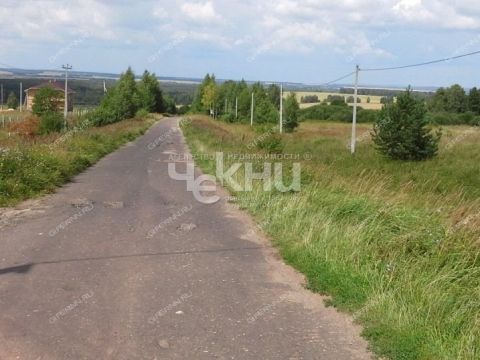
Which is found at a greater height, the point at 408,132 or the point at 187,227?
the point at 408,132

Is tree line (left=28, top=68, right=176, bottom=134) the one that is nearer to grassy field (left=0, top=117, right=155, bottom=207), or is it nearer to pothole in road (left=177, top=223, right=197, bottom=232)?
grassy field (left=0, top=117, right=155, bottom=207)

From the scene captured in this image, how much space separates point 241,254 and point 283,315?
7.46 ft

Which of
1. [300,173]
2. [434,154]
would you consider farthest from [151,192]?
[434,154]

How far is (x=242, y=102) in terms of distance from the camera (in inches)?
3093

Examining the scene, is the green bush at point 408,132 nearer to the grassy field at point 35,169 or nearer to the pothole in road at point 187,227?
the grassy field at point 35,169

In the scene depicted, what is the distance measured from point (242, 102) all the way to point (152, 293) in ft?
243

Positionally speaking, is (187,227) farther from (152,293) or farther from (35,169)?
(35,169)

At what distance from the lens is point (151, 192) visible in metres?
12.6

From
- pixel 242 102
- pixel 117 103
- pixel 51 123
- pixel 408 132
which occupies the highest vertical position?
pixel 242 102

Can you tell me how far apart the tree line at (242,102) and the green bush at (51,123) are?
27.6m

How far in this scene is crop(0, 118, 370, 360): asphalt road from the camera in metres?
4.23

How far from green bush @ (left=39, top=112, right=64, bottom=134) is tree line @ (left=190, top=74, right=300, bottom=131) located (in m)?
27.6

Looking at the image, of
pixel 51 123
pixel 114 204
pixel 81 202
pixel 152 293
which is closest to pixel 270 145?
pixel 114 204

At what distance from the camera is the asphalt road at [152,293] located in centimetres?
423
